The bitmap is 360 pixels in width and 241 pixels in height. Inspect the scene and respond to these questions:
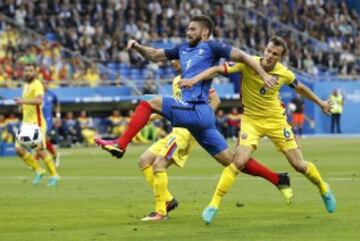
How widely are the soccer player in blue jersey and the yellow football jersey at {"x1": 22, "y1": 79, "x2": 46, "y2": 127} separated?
9.34 meters

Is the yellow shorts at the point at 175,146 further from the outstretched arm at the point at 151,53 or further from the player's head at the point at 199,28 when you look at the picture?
the player's head at the point at 199,28

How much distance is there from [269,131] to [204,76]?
7.14 feet

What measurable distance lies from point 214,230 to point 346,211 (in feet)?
9.65

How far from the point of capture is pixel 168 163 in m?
16.2

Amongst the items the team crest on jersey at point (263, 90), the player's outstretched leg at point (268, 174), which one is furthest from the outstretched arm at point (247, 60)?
the player's outstretched leg at point (268, 174)

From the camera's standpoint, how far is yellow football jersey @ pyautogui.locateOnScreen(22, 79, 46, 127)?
79.0 feet

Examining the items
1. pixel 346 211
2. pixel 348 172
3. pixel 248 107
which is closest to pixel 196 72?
pixel 248 107

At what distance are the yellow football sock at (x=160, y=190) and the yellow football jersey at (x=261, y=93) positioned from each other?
1.53 meters

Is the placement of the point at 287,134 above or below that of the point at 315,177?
above

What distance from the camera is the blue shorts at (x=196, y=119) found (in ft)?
46.5

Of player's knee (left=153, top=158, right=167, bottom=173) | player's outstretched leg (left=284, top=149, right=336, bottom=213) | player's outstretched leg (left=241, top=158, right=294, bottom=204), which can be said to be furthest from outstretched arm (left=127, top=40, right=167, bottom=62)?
player's outstretched leg (left=284, top=149, right=336, bottom=213)

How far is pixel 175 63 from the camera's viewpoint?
16562 mm

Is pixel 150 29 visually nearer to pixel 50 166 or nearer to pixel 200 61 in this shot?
pixel 50 166

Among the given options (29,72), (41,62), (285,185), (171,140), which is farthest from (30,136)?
(41,62)
